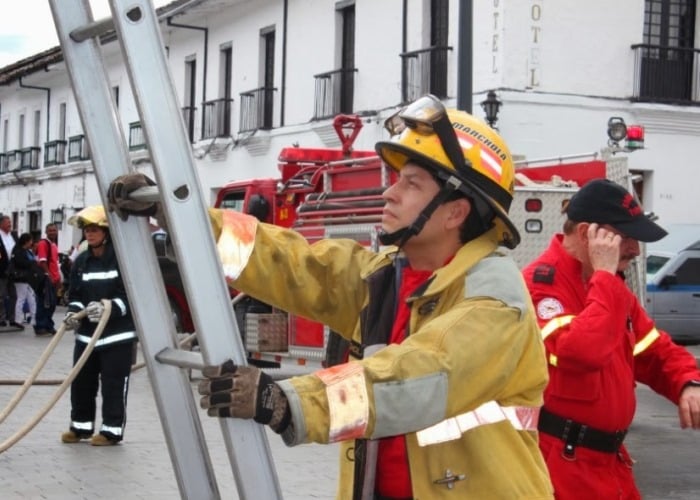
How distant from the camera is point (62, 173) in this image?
43.1 metres

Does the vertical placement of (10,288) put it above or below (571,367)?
below

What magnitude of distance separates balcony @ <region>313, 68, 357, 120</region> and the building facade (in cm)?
4

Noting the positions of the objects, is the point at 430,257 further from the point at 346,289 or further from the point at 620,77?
the point at 620,77

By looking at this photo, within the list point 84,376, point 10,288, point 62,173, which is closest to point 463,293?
point 84,376

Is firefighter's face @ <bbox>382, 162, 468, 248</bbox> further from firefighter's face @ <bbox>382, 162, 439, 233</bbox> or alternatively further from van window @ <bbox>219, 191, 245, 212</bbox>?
van window @ <bbox>219, 191, 245, 212</bbox>

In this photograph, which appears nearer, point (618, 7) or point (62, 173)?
point (618, 7)

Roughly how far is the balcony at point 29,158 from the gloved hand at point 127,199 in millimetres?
44768

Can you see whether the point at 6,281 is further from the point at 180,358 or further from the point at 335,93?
the point at 180,358

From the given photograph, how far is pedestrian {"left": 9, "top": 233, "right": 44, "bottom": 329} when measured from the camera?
20.5 metres

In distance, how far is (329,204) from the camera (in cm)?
1277

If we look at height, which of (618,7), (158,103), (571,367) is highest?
(618,7)

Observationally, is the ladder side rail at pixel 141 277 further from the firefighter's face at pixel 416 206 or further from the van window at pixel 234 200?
the van window at pixel 234 200

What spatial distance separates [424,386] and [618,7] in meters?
21.2

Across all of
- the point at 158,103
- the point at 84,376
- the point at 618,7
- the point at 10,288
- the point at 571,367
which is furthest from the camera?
the point at 618,7
